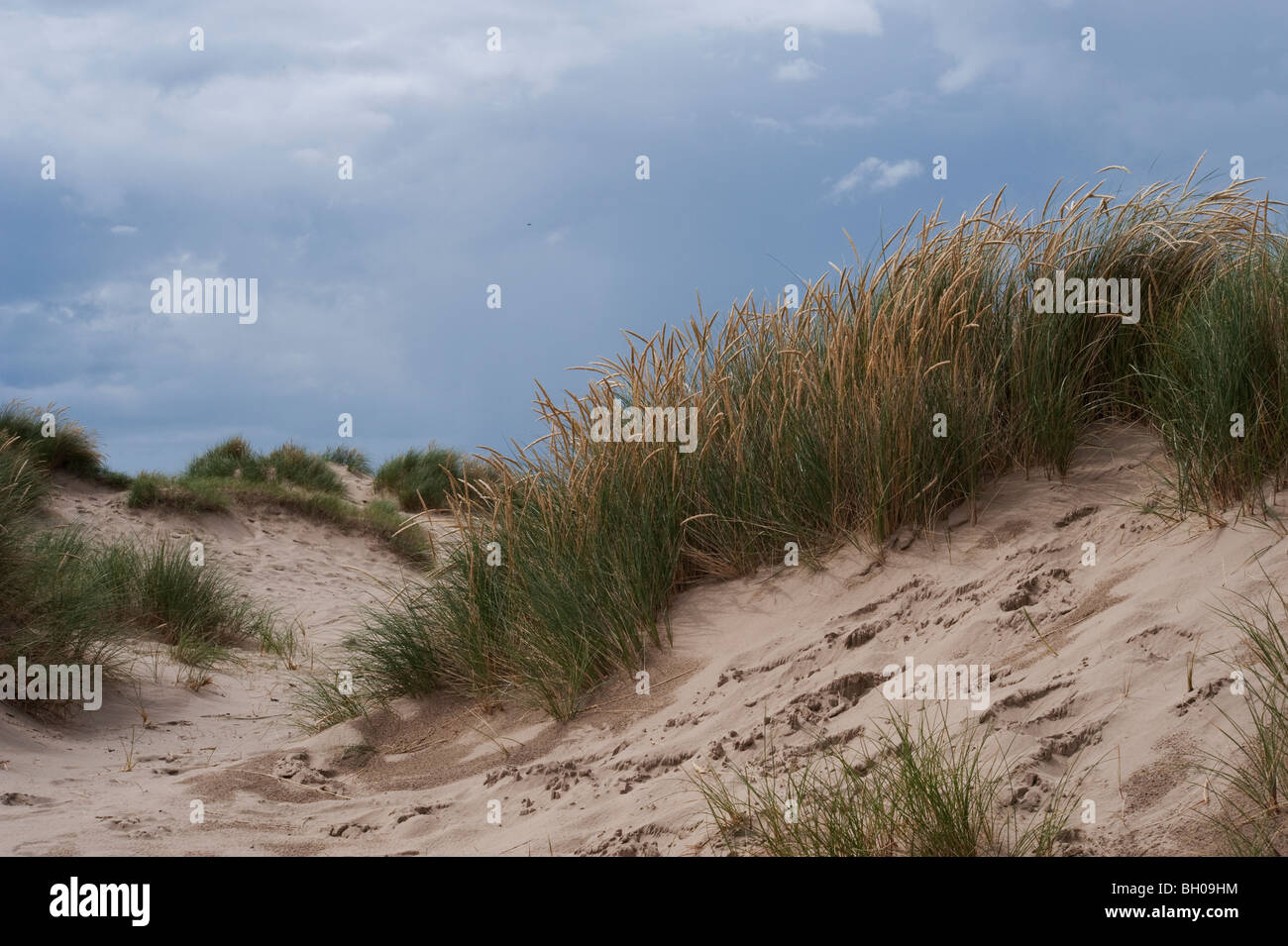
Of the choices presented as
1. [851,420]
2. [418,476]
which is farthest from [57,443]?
[851,420]

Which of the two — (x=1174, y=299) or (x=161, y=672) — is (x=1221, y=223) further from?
(x=161, y=672)

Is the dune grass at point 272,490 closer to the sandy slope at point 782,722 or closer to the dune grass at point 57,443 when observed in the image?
the dune grass at point 57,443

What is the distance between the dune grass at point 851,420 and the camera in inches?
184

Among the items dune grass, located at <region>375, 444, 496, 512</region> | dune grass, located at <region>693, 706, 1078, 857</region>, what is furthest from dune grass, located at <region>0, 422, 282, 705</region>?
dune grass, located at <region>375, 444, 496, 512</region>

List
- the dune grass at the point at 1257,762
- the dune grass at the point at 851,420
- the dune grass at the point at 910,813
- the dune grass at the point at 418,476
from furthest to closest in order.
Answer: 1. the dune grass at the point at 418,476
2. the dune grass at the point at 851,420
3. the dune grass at the point at 910,813
4. the dune grass at the point at 1257,762

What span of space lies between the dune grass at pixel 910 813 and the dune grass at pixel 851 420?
1.81 metres

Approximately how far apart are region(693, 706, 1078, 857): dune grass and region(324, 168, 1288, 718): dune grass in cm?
181

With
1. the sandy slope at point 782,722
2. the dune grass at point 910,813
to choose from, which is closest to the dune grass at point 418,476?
the sandy slope at point 782,722

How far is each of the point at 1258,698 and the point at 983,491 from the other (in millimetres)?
2187

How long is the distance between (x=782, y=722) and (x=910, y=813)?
1249 mm

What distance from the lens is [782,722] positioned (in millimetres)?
3836

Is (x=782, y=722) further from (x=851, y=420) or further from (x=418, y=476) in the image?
(x=418, y=476)

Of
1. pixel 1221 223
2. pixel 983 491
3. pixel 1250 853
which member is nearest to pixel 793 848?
pixel 1250 853

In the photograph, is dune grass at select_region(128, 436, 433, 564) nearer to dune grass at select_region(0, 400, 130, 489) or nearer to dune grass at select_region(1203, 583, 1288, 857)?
dune grass at select_region(0, 400, 130, 489)
